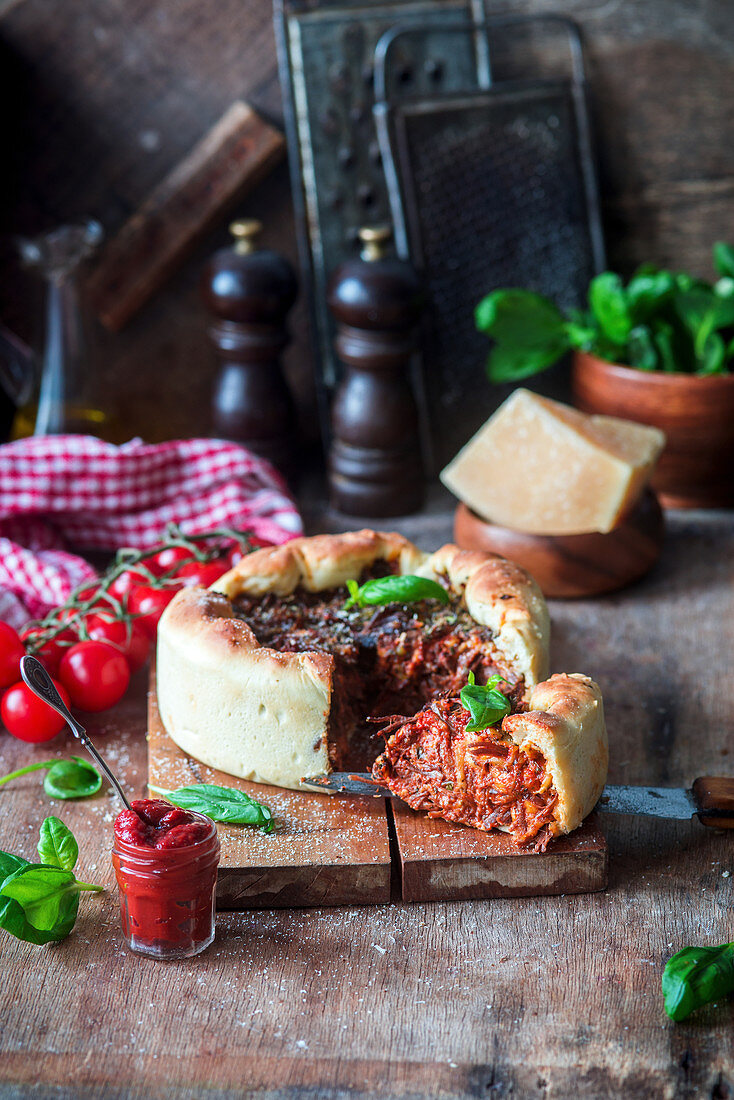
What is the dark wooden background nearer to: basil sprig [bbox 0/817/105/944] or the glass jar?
basil sprig [bbox 0/817/105/944]

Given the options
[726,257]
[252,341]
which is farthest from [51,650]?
[726,257]

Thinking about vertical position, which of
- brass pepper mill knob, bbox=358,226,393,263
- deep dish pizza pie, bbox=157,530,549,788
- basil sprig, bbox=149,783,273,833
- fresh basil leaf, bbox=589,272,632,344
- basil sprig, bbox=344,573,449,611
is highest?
brass pepper mill knob, bbox=358,226,393,263

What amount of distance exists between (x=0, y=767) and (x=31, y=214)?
7.03 feet

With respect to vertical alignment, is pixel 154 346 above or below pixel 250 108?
below

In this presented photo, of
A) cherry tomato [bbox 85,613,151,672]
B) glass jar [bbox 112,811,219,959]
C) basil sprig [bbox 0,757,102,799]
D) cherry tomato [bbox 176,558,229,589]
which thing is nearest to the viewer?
glass jar [bbox 112,811,219,959]

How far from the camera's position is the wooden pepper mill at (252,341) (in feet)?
10.8

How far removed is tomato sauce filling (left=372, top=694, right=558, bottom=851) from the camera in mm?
1854

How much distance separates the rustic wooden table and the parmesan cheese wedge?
0.99 meters

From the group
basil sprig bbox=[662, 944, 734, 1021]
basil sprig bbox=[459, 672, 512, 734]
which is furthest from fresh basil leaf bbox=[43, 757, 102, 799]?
basil sprig bbox=[662, 944, 734, 1021]

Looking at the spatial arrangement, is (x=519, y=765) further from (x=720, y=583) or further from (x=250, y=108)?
(x=250, y=108)

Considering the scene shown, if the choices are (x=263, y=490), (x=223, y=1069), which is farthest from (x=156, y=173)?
(x=223, y=1069)

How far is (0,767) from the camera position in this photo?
228 centimetres

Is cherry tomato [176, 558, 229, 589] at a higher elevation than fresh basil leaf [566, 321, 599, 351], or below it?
below

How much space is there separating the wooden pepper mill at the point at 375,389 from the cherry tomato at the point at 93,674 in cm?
122
